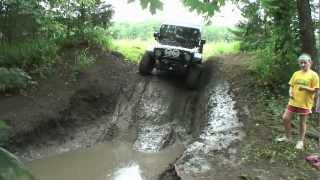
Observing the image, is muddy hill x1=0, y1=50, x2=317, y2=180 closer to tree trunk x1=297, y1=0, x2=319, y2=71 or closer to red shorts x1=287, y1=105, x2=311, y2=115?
red shorts x1=287, y1=105, x2=311, y2=115

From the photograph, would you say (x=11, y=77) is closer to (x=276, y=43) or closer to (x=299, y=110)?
(x=299, y=110)

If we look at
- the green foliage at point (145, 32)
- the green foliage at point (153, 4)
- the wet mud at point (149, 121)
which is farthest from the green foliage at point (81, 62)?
the green foliage at point (153, 4)

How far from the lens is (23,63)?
40.4 feet

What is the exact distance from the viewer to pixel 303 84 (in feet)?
27.8

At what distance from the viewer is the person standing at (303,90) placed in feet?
27.7

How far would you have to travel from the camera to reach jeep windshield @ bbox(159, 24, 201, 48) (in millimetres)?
15195

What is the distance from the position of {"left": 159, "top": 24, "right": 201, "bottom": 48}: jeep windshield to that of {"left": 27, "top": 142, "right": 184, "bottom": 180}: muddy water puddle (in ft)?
14.3

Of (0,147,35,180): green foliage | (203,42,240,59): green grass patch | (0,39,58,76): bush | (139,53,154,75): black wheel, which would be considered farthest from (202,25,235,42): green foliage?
(0,147,35,180): green foliage

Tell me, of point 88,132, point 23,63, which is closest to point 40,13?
point 23,63

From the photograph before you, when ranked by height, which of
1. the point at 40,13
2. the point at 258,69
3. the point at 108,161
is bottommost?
the point at 108,161

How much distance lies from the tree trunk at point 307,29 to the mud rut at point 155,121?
214 centimetres

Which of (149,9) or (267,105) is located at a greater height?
(149,9)

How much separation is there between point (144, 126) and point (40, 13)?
153 inches

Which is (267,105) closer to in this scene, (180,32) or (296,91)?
(296,91)
